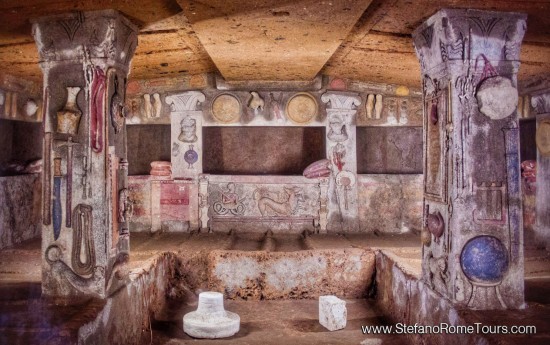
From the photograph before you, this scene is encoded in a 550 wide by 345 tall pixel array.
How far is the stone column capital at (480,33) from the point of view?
3141 millimetres

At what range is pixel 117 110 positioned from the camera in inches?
139

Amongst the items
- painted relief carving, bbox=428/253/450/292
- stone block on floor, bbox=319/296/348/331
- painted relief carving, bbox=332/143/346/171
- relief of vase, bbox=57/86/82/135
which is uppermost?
relief of vase, bbox=57/86/82/135

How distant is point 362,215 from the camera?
23.3ft

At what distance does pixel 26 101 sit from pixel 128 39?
3.39m

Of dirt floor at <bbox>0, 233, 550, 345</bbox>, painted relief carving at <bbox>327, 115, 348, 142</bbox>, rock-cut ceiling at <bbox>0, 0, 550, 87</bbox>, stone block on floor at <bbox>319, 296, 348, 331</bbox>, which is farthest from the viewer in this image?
painted relief carving at <bbox>327, 115, 348, 142</bbox>

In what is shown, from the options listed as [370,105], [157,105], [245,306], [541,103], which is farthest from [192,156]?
[541,103]

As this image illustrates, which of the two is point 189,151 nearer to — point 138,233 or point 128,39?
point 138,233

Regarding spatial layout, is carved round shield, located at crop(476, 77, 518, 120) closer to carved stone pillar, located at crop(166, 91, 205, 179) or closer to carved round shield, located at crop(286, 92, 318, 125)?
carved round shield, located at crop(286, 92, 318, 125)

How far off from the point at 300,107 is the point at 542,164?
3449mm

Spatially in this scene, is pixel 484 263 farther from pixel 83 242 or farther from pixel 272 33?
pixel 83 242

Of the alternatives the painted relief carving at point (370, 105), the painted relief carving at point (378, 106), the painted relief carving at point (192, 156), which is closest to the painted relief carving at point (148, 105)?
the painted relief carving at point (192, 156)

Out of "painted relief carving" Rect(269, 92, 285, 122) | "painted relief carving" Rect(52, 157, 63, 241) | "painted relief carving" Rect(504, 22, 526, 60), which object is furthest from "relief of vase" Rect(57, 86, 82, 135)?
"painted relief carving" Rect(269, 92, 285, 122)

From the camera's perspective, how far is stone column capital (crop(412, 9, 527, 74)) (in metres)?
3.14

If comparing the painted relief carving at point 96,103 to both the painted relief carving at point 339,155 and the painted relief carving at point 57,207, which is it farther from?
the painted relief carving at point 339,155
